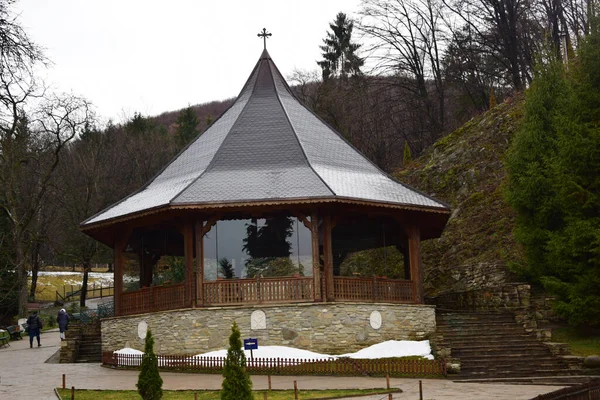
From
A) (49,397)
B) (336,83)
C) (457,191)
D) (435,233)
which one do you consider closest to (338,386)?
(49,397)

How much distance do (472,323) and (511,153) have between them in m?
6.53

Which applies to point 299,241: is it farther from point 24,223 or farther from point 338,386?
point 24,223

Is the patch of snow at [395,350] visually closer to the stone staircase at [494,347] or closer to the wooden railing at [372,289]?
Result: the stone staircase at [494,347]

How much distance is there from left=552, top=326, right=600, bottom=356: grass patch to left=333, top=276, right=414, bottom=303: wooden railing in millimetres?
4389

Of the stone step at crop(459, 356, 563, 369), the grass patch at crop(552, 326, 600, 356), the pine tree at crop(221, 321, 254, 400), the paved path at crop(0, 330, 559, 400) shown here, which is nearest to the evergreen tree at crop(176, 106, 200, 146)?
the paved path at crop(0, 330, 559, 400)

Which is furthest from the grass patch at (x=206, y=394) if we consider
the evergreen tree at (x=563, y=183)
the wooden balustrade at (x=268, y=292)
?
the evergreen tree at (x=563, y=183)

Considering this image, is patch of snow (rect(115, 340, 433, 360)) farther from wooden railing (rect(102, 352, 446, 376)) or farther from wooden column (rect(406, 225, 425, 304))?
wooden column (rect(406, 225, 425, 304))

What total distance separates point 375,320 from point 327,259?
7.25ft

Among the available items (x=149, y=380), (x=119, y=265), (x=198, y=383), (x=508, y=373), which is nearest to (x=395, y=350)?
(x=508, y=373)

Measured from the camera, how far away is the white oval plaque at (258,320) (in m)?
21.9

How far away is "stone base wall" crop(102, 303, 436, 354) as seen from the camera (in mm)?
21844

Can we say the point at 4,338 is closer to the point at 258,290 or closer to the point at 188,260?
the point at 188,260

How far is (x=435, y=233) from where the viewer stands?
28688 millimetres

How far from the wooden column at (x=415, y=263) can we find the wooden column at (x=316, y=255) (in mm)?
3490
